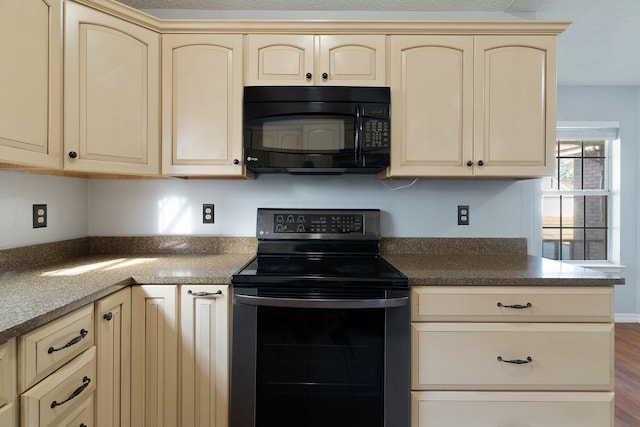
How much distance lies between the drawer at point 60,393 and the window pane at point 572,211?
451cm

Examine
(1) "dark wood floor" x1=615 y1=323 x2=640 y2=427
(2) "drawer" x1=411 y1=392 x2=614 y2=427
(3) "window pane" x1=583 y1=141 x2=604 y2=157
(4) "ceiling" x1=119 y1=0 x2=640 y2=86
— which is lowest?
(1) "dark wood floor" x1=615 y1=323 x2=640 y2=427

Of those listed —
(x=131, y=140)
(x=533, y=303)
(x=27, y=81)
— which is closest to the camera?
(x=27, y=81)

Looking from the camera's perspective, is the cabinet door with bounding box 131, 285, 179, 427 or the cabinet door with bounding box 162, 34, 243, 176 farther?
the cabinet door with bounding box 162, 34, 243, 176

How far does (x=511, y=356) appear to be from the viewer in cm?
139

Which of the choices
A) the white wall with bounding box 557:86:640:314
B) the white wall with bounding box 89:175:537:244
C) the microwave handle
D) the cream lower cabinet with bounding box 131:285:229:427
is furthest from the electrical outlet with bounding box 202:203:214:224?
the white wall with bounding box 557:86:640:314

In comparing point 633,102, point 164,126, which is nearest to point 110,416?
point 164,126

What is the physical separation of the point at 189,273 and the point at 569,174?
4181 millimetres

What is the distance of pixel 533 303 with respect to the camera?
4.55 feet

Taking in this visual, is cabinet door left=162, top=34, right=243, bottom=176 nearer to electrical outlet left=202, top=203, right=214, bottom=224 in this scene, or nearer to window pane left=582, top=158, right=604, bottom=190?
electrical outlet left=202, top=203, right=214, bottom=224

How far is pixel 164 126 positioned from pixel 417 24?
53.4 inches

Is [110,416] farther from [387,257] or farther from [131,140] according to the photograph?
[387,257]

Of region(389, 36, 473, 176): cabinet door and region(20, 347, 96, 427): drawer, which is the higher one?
region(389, 36, 473, 176): cabinet door

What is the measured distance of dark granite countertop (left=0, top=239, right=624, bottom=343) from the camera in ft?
3.30

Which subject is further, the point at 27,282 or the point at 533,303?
Result: the point at 533,303
